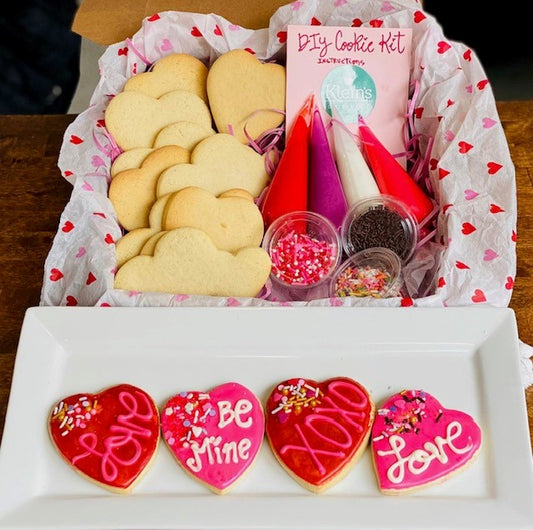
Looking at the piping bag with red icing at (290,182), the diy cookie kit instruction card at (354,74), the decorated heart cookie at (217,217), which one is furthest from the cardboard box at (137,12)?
the decorated heart cookie at (217,217)

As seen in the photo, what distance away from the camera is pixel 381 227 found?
3.39 feet

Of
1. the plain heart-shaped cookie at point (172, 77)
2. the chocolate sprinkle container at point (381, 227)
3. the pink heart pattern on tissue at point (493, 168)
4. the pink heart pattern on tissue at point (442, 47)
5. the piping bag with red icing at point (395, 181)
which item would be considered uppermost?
the pink heart pattern on tissue at point (442, 47)

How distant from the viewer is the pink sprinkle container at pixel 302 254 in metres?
1.02

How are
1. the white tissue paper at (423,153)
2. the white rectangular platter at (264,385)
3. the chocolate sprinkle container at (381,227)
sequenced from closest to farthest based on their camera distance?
the white rectangular platter at (264,385) < the white tissue paper at (423,153) < the chocolate sprinkle container at (381,227)

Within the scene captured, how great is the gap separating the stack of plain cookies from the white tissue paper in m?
0.04

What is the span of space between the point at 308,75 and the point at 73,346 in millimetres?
606

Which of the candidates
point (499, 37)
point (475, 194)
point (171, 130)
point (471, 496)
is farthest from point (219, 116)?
point (499, 37)

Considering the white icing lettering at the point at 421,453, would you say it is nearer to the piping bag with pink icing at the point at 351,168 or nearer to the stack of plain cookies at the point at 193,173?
the stack of plain cookies at the point at 193,173

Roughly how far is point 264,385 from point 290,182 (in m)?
0.36

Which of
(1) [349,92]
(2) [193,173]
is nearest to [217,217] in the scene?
(2) [193,173]

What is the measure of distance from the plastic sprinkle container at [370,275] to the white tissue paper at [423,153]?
0.04 metres

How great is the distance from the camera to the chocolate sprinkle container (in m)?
1.04

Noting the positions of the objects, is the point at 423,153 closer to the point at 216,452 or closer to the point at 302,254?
the point at 302,254

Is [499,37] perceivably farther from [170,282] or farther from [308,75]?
[170,282]
